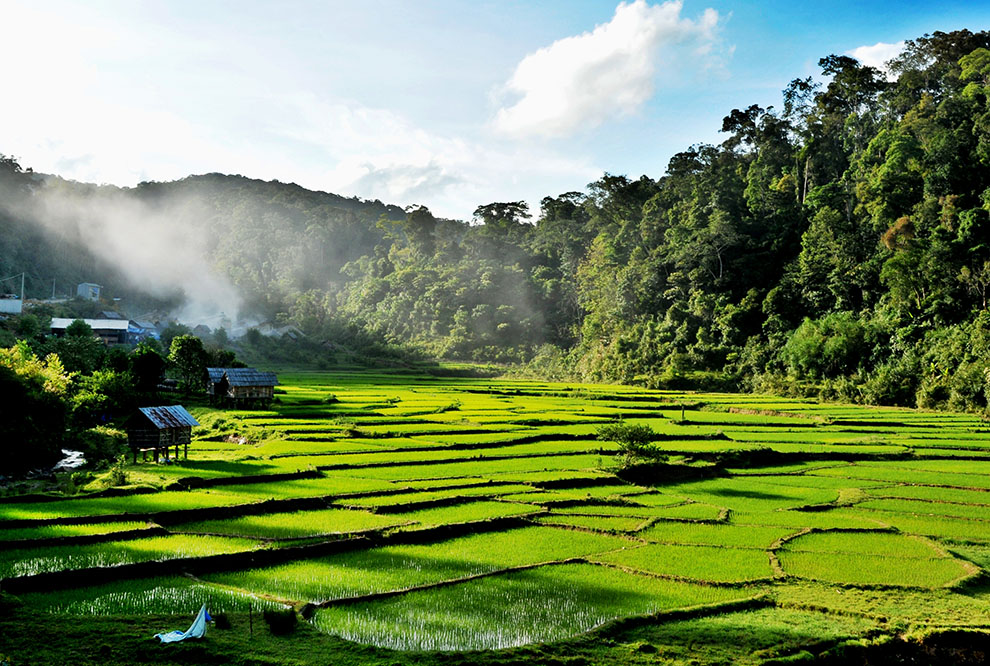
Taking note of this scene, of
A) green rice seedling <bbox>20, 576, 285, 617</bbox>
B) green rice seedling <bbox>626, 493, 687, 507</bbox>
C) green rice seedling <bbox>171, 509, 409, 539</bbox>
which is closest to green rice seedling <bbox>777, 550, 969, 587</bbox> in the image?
green rice seedling <bbox>626, 493, 687, 507</bbox>

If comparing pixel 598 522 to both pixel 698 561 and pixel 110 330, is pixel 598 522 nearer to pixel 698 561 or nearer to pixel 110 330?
pixel 698 561

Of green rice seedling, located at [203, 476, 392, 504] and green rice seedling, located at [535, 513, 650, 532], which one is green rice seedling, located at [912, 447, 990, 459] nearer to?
green rice seedling, located at [535, 513, 650, 532]

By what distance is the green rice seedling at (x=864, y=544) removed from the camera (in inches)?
622

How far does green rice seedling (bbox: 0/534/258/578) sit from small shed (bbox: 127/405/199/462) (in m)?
10.4

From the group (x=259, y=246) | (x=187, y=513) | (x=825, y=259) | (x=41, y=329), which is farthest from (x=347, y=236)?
(x=187, y=513)

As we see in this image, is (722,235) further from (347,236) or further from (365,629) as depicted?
(347,236)

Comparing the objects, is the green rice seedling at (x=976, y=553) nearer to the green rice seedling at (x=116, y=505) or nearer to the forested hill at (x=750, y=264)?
the green rice seedling at (x=116, y=505)

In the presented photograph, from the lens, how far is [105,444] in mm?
28531

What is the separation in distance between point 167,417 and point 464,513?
531 inches

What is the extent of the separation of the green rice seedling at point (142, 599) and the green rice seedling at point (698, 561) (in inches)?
302

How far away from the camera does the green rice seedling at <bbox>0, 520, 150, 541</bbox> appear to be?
15.0m

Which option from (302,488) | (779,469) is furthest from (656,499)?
(302,488)

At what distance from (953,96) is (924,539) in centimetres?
5816

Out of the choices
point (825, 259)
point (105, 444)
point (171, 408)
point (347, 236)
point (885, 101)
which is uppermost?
point (885, 101)
